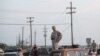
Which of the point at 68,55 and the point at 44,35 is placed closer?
the point at 68,55

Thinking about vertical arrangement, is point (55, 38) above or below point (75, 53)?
above

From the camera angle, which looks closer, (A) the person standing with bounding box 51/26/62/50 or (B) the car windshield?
(B) the car windshield

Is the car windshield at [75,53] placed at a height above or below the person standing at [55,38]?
below

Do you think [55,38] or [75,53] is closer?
[75,53]

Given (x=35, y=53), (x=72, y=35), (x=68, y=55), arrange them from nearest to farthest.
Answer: (x=68, y=55)
(x=35, y=53)
(x=72, y=35)

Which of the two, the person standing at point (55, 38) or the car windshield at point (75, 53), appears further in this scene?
the person standing at point (55, 38)

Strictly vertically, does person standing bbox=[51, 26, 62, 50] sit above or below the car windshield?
above

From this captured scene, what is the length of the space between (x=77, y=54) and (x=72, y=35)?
161 feet

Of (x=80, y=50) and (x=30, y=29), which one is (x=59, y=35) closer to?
(x=80, y=50)

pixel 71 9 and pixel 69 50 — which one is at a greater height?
pixel 71 9

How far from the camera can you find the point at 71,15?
65.5 metres

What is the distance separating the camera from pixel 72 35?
60375 millimetres

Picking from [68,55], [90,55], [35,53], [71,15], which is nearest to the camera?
[68,55]

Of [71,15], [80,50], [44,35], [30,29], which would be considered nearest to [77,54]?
[80,50]
